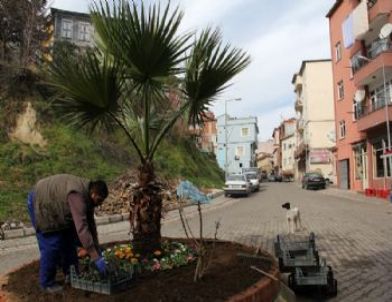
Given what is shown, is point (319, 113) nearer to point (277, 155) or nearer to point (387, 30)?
point (387, 30)

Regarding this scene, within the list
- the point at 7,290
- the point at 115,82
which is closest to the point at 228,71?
the point at 115,82

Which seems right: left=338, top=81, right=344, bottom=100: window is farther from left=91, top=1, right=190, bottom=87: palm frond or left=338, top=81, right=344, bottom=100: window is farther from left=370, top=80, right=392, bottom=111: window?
left=91, top=1, right=190, bottom=87: palm frond

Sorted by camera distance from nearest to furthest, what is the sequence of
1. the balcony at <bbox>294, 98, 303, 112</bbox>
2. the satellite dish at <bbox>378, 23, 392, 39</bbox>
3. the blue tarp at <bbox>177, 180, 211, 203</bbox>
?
the blue tarp at <bbox>177, 180, 211, 203</bbox> < the satellite dish at <bbox>378, 23, 392, 39</bbox> < the balcony at <bbox>294, 98, 303, 112</bbox>

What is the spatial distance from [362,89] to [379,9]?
238 inches

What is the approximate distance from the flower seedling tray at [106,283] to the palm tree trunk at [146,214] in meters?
0.91

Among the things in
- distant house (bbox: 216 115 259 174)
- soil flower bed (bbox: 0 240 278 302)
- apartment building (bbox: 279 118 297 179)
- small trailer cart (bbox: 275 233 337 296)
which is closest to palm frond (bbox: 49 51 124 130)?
soil flower bed (bbox: 0 240 278 302)

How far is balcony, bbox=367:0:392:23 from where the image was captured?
87.9ft

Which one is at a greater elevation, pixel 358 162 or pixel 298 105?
pixel 298 105

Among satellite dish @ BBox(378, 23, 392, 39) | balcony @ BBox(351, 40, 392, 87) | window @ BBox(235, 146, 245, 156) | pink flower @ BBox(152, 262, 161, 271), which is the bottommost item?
pink flower @ BBox(152, 262, 161, 271)

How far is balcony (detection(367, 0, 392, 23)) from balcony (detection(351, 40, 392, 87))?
5.40 ft

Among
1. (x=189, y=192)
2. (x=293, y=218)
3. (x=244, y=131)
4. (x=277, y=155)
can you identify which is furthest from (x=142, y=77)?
(x=277, y=155)

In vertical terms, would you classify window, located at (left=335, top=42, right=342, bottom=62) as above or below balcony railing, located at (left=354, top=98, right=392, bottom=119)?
above

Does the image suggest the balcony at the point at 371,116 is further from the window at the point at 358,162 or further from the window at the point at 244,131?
the window at the point at 244,131

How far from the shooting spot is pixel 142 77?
18.1ft
